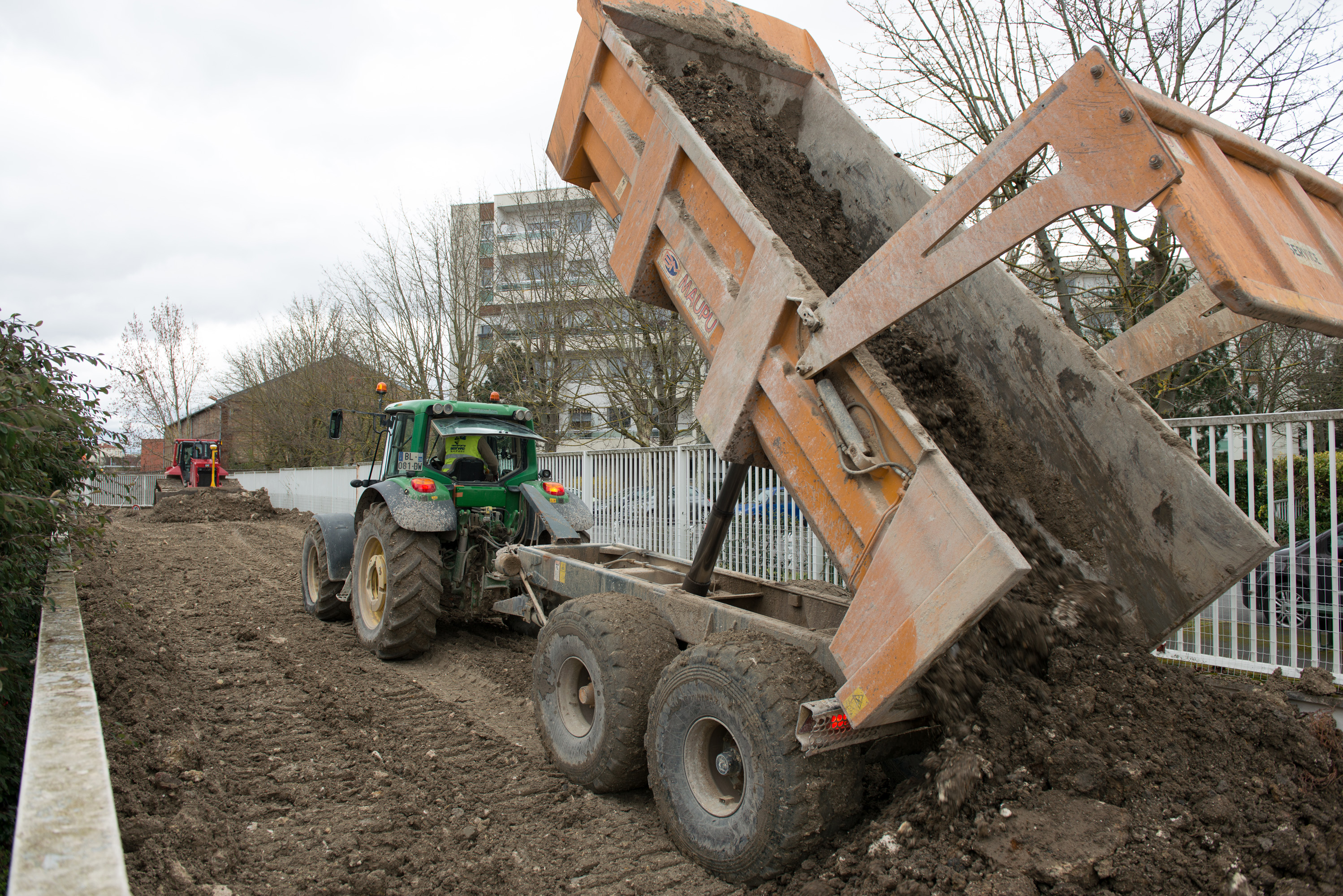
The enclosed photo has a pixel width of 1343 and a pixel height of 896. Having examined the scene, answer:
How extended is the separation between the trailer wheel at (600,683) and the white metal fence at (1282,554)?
3.04 metres

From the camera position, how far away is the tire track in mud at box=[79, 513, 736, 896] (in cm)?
304

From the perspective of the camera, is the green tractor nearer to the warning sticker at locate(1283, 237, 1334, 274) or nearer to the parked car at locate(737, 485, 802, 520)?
the parked car at locate(737, 485, 802, 520)

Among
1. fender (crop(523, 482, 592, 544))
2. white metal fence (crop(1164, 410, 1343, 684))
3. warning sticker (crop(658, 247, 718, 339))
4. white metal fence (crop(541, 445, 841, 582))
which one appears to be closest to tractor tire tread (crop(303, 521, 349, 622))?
fender (crop(523, 482, 592, 544))

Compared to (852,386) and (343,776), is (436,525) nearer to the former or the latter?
(343,776)

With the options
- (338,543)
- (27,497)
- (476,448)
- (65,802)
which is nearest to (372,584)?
(338,543)

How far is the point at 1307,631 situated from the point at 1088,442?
2.50m

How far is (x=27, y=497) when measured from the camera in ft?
10.8

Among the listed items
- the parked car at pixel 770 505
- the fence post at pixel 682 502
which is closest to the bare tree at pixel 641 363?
the fence post at pixel 682 502

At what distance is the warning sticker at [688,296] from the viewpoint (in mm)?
3580

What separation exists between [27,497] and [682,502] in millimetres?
7028

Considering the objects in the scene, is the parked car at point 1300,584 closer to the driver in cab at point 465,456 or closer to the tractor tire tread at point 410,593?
the tractor tire tread at point 410,593

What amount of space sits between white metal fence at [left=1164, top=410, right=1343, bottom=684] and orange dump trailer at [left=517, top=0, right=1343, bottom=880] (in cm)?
158

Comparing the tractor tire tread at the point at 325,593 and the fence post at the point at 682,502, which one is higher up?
the fence post at the point at 682,502

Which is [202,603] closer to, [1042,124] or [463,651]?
[463,651]
